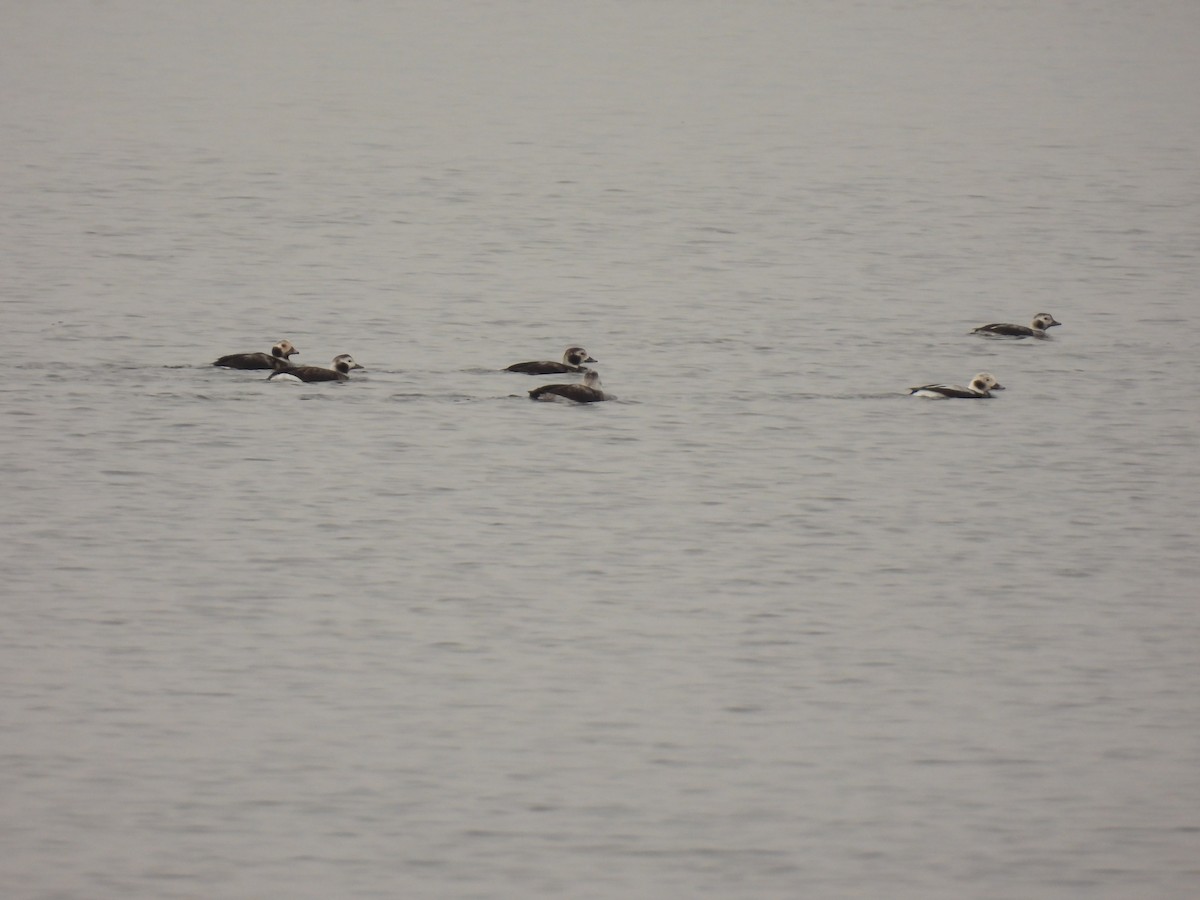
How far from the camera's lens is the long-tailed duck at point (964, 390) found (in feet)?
75.0

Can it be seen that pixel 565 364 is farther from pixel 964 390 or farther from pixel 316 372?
pixel 964 390

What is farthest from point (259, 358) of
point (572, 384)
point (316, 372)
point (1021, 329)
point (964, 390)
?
point (1021, 329)

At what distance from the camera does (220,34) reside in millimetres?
70812

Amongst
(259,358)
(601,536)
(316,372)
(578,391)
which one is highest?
(259,358)

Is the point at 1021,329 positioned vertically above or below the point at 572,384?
above

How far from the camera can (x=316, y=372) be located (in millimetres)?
23016

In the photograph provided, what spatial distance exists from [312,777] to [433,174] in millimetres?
32144

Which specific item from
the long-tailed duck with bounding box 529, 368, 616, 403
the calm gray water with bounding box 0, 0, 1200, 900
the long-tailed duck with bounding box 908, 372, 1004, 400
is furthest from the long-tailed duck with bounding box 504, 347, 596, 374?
the long-tailed duck with bounding box 908, 372, 1004, 400

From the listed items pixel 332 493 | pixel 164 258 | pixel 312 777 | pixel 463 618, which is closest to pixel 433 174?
pixel 164 258

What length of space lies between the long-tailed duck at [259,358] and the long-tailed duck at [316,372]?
153mm

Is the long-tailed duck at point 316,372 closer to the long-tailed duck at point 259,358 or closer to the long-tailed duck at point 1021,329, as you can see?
the long-tailed duck at point 259,358

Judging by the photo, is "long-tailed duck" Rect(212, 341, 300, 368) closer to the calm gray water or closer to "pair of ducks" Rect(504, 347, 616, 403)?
the calm gray water

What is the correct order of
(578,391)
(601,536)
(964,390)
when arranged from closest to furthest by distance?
(601,536) < (578,391) < (964,390)

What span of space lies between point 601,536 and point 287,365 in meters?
6.95
